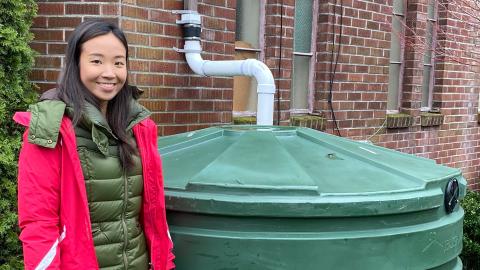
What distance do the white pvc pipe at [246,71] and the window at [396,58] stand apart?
10.4 feet

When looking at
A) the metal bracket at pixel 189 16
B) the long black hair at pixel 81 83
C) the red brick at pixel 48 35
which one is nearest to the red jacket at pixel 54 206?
the long black hair at pixel 81 83

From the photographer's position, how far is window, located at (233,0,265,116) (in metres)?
4.68

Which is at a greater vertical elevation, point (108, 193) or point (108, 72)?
point (108, 72)

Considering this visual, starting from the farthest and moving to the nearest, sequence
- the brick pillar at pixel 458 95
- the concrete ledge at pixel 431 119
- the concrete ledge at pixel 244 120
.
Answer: the brick pillar at pixel 458 95
the concrete ledge at pixel 431 119
the concrete ledge at pixel 244 120

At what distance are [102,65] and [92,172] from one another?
0.38 meters

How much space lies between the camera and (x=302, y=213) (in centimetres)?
199

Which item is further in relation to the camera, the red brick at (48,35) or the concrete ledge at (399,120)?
the concrete ledge at (399,120)

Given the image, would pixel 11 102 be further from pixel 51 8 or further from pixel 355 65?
pixel 355 65

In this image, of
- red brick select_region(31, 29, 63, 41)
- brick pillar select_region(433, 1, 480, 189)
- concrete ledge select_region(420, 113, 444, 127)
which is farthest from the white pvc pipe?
brick pillar select_region(433, 1, 480, 189)

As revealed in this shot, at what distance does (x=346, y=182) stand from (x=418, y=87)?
4754 millimetres

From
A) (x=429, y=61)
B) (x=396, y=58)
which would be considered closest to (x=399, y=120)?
(x=396, y=58)

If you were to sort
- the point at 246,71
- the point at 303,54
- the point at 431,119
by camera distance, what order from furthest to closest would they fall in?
1. the point at 431,119
2. the point at 303,54
3. the point at 246,71

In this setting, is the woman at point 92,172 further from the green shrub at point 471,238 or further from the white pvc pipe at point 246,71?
the green shrub at point 471,238

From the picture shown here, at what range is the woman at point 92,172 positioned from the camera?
184cm
